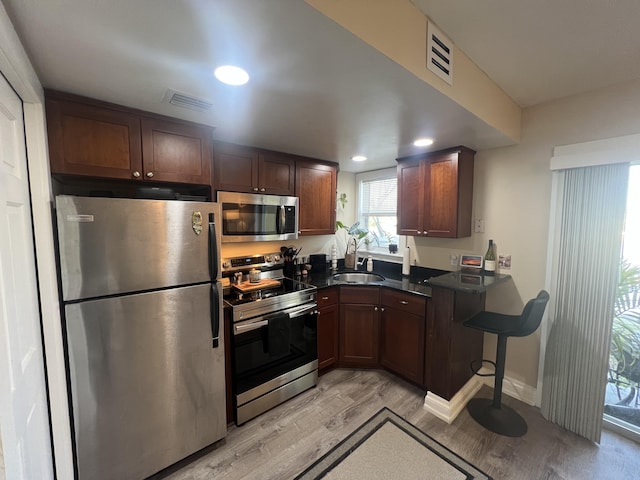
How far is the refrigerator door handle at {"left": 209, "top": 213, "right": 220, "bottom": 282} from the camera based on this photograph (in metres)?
1.74

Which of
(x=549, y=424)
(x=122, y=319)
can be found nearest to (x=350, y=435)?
(x=549, y=424)

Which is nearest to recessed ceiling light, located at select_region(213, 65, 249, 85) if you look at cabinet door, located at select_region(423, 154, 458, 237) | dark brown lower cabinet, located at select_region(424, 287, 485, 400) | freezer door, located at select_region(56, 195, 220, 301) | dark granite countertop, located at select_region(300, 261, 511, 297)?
freezer door, located at select_region(56, 195, 220, 301)

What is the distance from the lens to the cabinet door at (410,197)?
2660 millimetres

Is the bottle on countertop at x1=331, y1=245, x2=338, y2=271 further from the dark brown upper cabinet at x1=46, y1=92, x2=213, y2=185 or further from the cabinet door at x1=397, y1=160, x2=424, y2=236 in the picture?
the dark brown upper cabinet at x1=46, y1=92, x2=213, y2=185

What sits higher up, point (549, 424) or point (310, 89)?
point (310, 89)

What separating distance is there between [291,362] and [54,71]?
236 centimetres

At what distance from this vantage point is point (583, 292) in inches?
77.9

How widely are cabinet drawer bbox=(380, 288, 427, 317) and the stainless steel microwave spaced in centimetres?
108

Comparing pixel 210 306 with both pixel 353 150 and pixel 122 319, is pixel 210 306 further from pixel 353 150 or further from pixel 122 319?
pixel 353 150

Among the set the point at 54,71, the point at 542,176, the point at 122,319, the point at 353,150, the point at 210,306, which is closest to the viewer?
the point at 54,71

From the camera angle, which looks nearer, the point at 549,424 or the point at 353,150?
the point at 549,424

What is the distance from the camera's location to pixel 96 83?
4.27 feet

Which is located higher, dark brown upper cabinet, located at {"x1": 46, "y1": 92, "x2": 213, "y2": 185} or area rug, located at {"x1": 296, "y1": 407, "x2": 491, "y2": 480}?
dark brown upper cabinet, located at {"x1": 46, "y1": 92, "x2": 213, "y2": 185}

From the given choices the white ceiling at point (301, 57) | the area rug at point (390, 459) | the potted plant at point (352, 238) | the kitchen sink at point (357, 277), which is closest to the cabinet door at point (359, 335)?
the kitchen sink at point (357, 277)
